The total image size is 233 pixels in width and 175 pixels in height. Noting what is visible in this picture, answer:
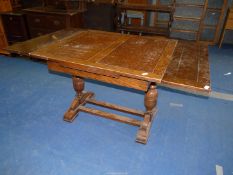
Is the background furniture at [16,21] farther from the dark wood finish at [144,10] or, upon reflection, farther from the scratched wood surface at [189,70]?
the scratched wood surface at [189,70]

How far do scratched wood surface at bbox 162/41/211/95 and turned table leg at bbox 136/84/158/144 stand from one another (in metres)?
0.32

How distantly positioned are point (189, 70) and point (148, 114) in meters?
0.78

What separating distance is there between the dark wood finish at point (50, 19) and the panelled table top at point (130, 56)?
1.17 metres

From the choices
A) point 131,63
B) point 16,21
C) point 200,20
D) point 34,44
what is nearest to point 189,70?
point 131,63

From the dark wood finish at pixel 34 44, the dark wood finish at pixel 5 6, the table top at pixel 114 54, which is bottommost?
the table top at pixel 114 54

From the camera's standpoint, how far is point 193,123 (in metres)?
2.23

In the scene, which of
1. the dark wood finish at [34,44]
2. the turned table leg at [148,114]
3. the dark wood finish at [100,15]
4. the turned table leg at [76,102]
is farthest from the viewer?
the dark wood finish at [100,15]

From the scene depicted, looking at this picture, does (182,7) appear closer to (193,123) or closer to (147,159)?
(193,123)

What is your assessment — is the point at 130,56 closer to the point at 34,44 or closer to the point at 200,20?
the point at 34,44

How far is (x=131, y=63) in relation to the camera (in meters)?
1.52

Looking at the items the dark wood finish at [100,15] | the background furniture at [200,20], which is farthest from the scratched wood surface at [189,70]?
the background furniture at [200,20]

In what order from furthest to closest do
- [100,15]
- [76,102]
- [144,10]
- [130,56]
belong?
[100,15], [144,10], [76,102], [130,56]

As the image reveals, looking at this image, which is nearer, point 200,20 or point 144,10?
point 144,10

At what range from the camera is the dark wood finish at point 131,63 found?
138 cm
